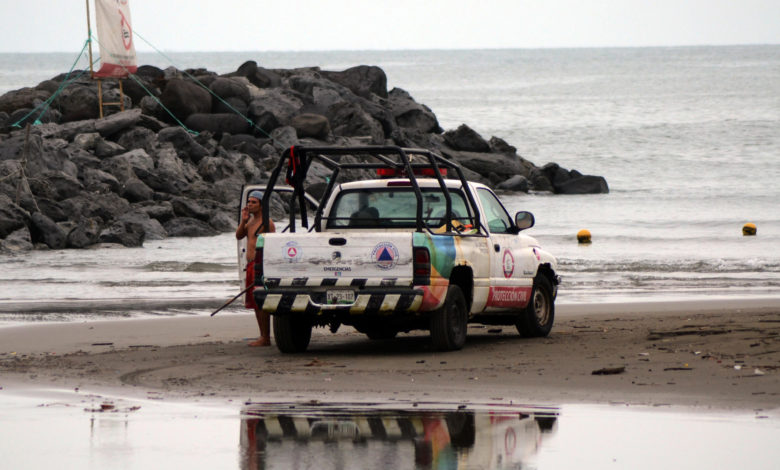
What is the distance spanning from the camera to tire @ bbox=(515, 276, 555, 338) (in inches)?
540

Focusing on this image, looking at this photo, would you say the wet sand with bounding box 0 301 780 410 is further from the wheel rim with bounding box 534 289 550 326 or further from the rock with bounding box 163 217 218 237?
the rock with bounding box 163 217 218 237

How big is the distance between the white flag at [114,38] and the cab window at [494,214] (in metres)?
26.8

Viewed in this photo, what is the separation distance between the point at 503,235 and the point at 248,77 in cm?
3740

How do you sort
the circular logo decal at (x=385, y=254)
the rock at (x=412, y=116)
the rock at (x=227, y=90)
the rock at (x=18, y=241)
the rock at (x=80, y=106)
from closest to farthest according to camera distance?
the circular logo decal at (x=385, y=254) → the rock at (x=18, y=241) → the rock at (x=80, y=106) → the rock at (x=227, y=90) → the rock at (x=412, y=116)

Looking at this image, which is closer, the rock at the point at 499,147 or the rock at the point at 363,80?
the rock at the point at 363,80

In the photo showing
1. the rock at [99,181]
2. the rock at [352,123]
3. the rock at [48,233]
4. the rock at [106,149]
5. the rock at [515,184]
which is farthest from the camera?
the rock at [515,184]

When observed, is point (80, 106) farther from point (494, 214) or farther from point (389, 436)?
point (389, 436)

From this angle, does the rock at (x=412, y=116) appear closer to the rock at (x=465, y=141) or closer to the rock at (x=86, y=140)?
the rock at (x=465, y=141)

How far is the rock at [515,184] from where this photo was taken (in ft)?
157

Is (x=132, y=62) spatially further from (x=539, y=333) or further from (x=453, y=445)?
(x=453, y=445)

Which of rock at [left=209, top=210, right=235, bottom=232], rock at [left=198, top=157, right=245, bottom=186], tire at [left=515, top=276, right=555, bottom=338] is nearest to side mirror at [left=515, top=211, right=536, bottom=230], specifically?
tire at [left=515, top=276, right=555, bottom=338]

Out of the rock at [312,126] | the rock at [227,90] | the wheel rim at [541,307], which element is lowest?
the wheel rim at [541,307]

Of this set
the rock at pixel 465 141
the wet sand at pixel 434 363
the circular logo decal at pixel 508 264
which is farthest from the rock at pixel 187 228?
the rock at pixel 465 141

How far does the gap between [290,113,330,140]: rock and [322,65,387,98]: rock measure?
8.91m
